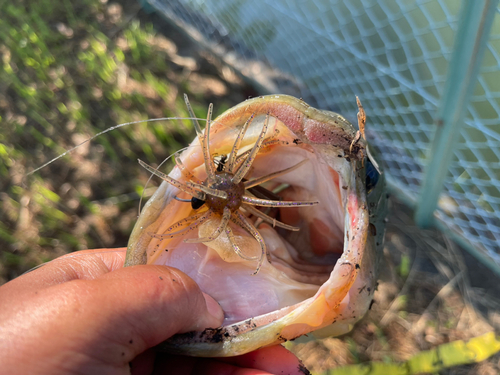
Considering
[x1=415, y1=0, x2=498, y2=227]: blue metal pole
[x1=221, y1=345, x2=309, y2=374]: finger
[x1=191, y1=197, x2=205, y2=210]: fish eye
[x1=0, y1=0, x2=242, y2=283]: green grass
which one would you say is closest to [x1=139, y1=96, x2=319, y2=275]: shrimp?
[x1=191, y1=197, x2=205, y2=210]: fish eye

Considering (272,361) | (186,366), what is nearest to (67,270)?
(186,366)

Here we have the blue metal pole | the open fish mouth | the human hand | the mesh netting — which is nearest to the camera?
the human hand

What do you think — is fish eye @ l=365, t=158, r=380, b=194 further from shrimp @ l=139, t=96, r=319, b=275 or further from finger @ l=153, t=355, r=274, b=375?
finger @ l=153, t=355, r=274, b=375

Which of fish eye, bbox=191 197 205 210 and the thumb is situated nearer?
the thumb

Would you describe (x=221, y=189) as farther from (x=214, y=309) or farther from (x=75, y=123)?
(x=75, y=123)

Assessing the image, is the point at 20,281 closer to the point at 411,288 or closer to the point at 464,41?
the point at 464,41

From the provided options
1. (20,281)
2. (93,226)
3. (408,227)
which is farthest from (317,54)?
(20,281)

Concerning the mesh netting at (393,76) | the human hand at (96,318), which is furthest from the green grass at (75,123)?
the human hand at (96,318)
